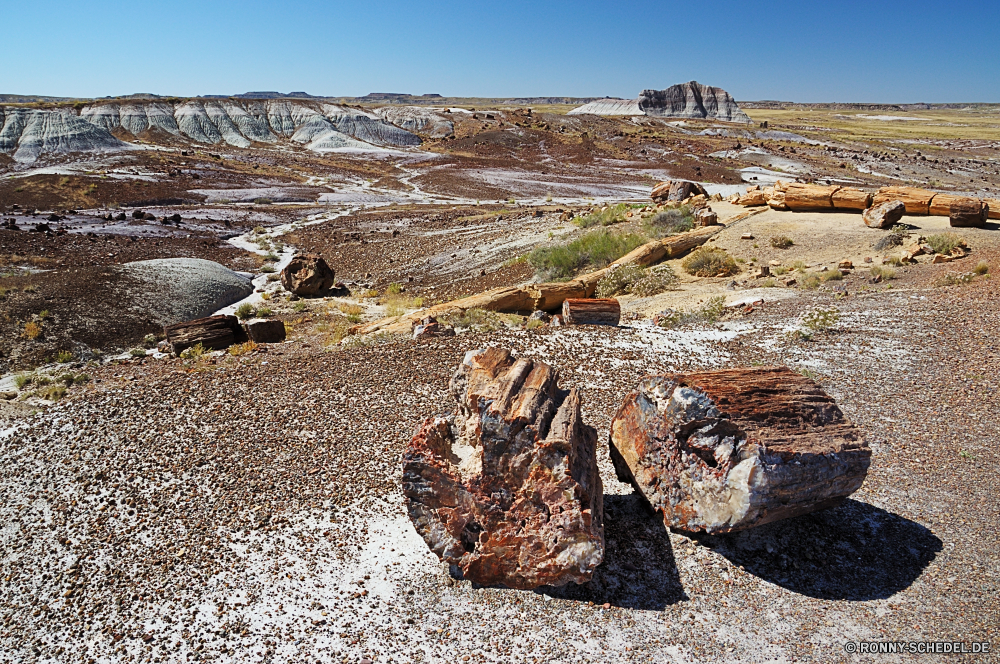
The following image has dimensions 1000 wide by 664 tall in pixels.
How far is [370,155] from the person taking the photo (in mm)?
64750

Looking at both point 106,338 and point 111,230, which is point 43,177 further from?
point 106,338

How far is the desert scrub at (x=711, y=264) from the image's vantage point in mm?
16266

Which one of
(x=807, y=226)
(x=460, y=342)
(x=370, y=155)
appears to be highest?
(x=370, y=155)

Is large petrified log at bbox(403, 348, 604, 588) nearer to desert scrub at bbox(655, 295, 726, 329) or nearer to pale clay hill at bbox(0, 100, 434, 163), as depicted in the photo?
desert scrub at bbox(655, 295, 726, 329)

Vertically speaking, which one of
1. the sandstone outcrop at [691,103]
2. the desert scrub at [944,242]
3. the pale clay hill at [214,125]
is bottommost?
the desert scrub at [944,242]

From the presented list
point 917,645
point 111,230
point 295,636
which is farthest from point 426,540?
point 111,230

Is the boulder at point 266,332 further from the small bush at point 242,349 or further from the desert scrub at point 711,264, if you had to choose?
the desert scrub at point 711,264

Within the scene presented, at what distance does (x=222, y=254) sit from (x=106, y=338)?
11988mm

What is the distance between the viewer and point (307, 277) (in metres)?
19.8

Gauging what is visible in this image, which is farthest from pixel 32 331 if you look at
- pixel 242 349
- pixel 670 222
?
pixel 670 222

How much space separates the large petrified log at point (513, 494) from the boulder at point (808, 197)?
17.8m

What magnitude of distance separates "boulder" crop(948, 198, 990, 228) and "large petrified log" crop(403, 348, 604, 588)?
52.7ft

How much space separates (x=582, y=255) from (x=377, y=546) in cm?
1411

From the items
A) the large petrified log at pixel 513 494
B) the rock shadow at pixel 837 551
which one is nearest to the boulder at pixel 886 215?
the rock shadow at pixel 837 551
